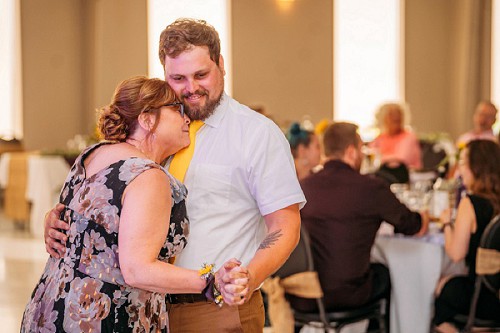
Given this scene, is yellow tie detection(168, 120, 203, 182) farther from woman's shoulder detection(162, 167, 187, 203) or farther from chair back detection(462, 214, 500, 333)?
chair back detection(462, 214, 500, 333)

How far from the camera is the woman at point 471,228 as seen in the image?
3793mm

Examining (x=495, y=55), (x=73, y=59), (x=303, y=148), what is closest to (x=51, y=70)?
(x=73, y=59)

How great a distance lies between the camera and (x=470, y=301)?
151 inches

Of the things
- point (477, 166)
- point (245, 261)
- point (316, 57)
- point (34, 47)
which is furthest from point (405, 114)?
point (34, 47)

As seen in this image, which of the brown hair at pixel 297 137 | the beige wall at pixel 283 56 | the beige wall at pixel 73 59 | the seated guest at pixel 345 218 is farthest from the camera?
the beige wall at pixel 283 56

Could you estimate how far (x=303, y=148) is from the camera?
470 centimetres

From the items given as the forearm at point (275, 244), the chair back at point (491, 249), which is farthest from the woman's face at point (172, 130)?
the chair back at point (491, 249)

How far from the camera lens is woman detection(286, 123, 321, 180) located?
15.3 ft

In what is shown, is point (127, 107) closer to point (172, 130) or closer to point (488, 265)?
point (172, 130)

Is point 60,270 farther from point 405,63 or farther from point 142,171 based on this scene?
point 405,63

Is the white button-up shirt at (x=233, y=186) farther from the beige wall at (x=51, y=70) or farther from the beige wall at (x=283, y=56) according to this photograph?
the beige wall at (x=51, y=70)

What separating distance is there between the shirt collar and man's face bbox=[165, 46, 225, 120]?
0.02m

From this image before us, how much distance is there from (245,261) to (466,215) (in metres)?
1.94

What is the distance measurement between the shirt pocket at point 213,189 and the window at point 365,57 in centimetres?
1084
